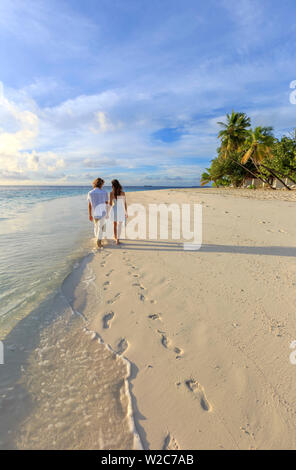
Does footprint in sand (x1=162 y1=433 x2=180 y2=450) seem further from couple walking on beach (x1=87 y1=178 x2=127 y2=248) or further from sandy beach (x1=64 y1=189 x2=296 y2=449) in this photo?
couple walking on beach (x1=87 y1=178 x2=127 y2=248)

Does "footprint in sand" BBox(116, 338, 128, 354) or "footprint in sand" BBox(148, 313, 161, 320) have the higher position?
"footprint in sand" BBox(148, 313, 161, 320)

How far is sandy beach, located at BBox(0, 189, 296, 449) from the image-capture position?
5.27ft

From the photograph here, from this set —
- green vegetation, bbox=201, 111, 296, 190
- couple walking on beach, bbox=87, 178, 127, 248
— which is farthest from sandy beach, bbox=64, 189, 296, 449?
green vegetation, bbox=201, 111, 296, 190

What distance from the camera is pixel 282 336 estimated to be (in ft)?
8.18

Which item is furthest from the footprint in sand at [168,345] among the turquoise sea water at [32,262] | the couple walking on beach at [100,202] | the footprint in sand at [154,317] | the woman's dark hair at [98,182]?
the woman's dark hair at [98,182]

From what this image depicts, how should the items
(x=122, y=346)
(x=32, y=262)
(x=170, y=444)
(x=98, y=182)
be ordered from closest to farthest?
1. (x=170, y=444)
2. (x=122, y=346)
3. (x=32, y=262)
4. (x=98, y=182)

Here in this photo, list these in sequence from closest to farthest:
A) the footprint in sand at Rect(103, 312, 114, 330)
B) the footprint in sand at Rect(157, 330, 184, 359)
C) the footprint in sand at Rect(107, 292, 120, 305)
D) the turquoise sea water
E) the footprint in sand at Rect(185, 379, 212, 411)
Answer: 1. the footprint in sand at Rect(185, 379, 212, 411)
2. the footprint in sand at Rect(157, 330, 184, 359)
3. the footprint in sand at Rect(103, 312, 114, 330)
4. the turquoise sea water
5. the footprint in sand at Rect(107, 292, 120, 305)

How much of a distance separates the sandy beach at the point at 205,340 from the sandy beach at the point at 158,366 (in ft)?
0.04

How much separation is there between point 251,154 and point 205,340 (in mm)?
34508

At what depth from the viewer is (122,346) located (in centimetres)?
244

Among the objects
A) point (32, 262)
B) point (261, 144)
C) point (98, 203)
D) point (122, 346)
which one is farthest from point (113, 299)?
point (261, 144)

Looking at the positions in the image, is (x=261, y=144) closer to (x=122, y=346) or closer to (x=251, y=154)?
(x=251, y=154)
